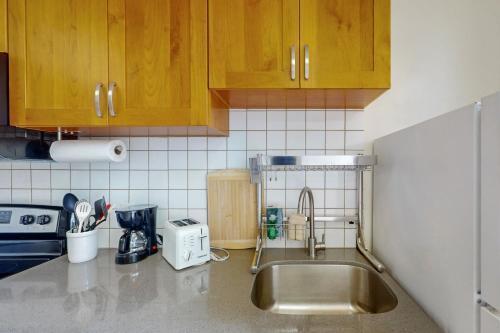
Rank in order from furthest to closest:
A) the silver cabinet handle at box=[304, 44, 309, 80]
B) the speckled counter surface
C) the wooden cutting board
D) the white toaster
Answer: the wooden cutting board → the white toaster → the silver cabinet handle at box=[304, 44, 309, 80] → the speckled counter surface

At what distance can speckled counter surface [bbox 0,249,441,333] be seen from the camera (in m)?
0.70

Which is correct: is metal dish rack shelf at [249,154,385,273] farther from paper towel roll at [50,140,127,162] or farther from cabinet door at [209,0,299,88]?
paper towel roll at [50,140,127,162]

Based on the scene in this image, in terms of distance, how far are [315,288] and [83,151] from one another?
1246 mm

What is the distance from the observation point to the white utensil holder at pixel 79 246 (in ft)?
3.71

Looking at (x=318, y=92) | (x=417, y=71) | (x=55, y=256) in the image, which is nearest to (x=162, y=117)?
(x=318, y=92)

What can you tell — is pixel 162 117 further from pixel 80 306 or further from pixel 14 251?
pixel 14 251

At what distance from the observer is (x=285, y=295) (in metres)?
1.16

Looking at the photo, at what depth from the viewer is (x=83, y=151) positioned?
115cm

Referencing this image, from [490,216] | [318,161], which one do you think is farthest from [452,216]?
[318,161]

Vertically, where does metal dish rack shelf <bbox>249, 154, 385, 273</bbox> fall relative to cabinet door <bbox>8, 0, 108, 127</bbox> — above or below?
below

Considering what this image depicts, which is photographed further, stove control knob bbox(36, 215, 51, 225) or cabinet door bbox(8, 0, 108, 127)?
stove control knob bbox(36, 215, 51, 225)

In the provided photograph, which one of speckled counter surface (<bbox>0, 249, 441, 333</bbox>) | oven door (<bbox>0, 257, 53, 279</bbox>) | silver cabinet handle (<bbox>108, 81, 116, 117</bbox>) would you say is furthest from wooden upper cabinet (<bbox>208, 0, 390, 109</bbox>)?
oven door (<bbox>0, 257, 53, 279</bbox>)

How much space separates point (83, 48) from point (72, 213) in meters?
0.80

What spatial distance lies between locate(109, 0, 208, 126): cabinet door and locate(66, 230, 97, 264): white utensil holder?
61 centimetres
